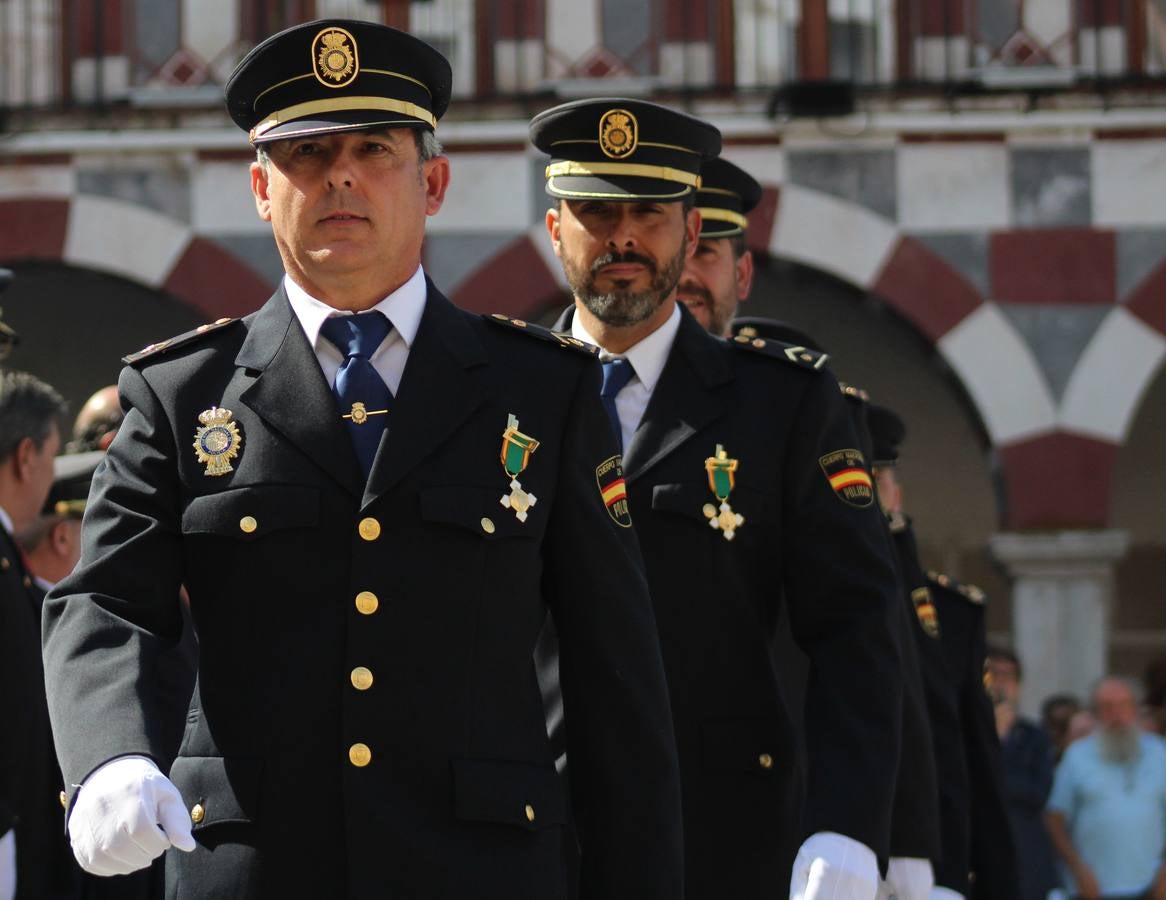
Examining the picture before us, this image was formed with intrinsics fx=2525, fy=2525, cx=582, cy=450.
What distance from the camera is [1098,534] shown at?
11000 millimetres

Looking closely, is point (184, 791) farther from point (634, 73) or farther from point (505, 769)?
point (634, 73)

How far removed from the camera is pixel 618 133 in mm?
4953

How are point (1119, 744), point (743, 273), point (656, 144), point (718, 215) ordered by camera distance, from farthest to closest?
1. point (1119, 744)
2. point (743, 273)
3. point (718, 215)
4. point (656, 144)

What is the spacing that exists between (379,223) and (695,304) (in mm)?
2133

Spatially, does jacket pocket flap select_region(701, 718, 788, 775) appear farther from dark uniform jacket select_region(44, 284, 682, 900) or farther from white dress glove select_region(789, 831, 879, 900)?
dark uniform jacket select_region(44, 284, 682, 900)

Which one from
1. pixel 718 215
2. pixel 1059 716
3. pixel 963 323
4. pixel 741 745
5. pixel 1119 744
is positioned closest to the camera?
pixel 741 745

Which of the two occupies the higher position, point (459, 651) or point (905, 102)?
point (905, 102)

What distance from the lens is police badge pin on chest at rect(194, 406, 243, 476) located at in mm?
3338

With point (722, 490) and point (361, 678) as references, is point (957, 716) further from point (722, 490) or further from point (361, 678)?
point (361, 678)

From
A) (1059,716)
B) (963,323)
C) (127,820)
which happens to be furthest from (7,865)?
(963,323)

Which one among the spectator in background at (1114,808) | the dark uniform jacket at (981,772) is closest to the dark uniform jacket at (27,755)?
the dark uniform jacket at (981,772)

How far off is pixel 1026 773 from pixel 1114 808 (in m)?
0.83

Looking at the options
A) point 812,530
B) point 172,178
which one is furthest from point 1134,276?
point 812,530

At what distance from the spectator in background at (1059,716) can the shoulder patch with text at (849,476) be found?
21.6 feet
